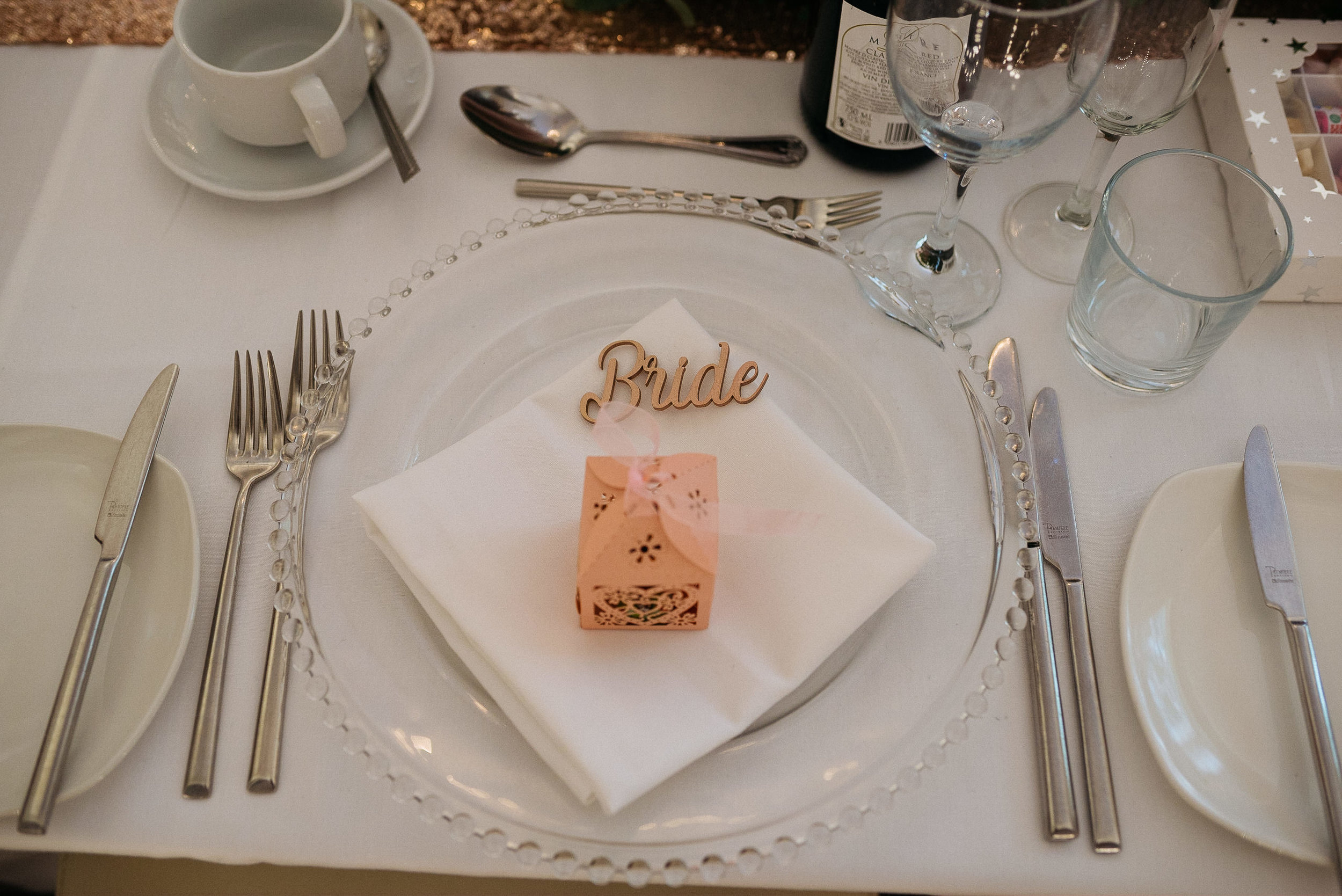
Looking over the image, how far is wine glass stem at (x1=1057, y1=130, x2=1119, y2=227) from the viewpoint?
71cm

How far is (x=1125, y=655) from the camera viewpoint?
0.54 meters

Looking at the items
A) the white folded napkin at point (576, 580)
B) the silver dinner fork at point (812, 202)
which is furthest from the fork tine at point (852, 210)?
the white folded napkin at point (576, 580)

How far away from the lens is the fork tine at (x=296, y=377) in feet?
2.08

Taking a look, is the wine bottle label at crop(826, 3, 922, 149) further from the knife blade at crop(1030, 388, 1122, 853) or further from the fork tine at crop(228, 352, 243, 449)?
the fork tine at crop(228, 352, 243, 449)

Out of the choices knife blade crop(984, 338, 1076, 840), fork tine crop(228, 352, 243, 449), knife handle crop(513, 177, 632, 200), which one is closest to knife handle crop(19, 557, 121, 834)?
fork tine crop(228, 352, 243, 449)

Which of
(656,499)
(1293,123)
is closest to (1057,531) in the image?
(656,499)

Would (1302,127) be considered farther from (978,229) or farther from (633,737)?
(633,737)

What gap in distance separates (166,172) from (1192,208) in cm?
86

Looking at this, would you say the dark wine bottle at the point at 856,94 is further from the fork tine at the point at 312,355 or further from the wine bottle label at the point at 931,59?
the fork tine at the point at 312,355

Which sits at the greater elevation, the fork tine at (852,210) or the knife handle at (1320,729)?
the fork tine at (852,210)

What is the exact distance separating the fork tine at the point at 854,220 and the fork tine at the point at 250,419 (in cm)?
46

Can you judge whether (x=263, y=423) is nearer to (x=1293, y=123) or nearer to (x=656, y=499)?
(x=656, y=499)

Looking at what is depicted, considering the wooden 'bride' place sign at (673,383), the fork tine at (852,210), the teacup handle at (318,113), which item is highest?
the teacup handle at (318,113)

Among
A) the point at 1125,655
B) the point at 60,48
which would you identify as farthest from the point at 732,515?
the point at 60,48
